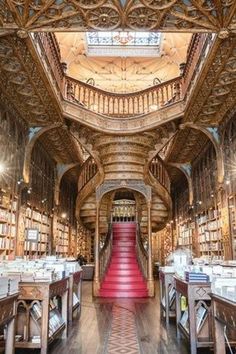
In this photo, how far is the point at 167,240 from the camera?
15531 mm

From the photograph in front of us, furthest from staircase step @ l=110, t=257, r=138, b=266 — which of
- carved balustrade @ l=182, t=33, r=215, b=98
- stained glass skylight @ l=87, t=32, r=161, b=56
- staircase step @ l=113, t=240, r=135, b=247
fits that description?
stained glass skylight @ l=87, t=32, r=161, b=56

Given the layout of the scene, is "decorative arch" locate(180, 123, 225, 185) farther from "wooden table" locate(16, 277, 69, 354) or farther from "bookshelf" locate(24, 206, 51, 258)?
"wooden table" locate(16, 277, 69, 354)

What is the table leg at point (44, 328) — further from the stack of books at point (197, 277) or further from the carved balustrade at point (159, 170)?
the carved balustrade at point (159, 170)

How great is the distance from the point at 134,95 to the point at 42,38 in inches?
137

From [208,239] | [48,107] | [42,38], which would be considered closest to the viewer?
[42,38]

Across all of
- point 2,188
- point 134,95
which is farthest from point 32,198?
point 134,95

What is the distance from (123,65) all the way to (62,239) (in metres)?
7.14

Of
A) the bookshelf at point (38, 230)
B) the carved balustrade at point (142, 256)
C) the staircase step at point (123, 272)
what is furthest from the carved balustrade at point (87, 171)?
the staircase step at point (123, 272)

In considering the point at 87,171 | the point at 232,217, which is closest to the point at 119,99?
the point at 87,171

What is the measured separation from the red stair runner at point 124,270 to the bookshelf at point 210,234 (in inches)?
74.8

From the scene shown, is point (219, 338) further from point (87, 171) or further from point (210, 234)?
point (87, 171)

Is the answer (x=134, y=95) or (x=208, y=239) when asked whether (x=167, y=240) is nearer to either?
(x=208, y=239)

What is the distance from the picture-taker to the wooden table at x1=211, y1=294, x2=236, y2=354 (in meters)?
2.31

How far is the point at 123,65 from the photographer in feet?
44.1
